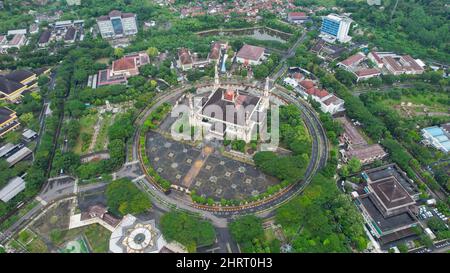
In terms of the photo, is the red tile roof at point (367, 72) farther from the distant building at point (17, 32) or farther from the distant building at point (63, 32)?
the distant building at point (17, 32)

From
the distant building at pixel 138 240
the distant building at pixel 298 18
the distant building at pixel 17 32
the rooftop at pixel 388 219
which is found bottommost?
the distant building at pixel 138 240

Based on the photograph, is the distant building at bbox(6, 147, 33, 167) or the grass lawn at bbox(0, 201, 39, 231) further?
the distant building at bbox(6, 147, 33, 167)

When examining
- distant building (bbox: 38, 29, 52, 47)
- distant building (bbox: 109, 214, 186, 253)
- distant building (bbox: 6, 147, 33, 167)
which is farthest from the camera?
distant building (bbox: 38, 29, 52, 47)

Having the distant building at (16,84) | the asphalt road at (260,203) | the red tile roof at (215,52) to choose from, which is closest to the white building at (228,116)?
the asphalt road at (260,203)

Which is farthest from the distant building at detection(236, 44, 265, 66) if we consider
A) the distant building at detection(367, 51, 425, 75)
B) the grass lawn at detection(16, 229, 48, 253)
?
the grass lawn at detection(16, 229, 48, 253)

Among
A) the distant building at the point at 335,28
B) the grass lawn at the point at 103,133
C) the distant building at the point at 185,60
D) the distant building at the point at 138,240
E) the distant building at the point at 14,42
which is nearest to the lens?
the distant building at the point at 138,240

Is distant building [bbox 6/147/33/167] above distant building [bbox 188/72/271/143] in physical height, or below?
below

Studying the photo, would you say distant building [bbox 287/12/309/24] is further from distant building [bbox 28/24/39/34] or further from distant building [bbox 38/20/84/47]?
distant building [bbox 28/24/39/34]
